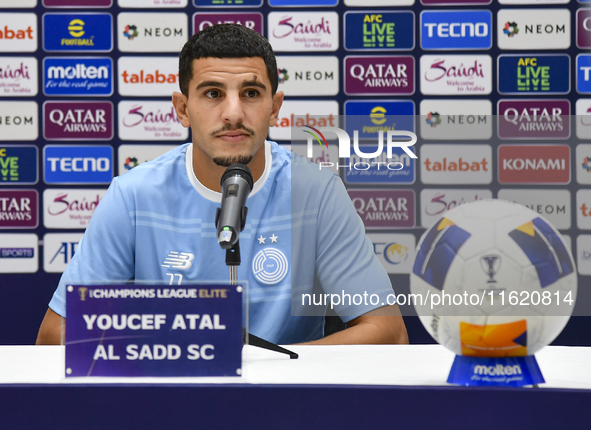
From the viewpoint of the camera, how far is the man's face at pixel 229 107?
120cm

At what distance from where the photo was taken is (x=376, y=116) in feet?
7.47

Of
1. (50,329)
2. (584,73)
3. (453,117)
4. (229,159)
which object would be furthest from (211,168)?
(584,73)

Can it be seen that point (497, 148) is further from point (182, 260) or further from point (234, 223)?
point (234, 223)

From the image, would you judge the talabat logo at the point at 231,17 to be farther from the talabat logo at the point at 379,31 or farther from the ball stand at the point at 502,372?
the ball stand at the point at 502,372

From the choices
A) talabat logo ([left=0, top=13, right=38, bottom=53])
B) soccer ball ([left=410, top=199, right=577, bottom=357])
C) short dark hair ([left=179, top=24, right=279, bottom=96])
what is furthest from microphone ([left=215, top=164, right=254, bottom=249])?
talabat logo ([left=0, top=13, right=38, bottom=53])

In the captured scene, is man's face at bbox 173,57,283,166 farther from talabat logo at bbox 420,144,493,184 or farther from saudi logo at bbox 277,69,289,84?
talabat logo at bbox 420,144,493,184

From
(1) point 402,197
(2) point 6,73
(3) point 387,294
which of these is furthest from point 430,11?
(2) point 6,73

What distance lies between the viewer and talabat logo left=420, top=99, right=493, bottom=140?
226 centimetres

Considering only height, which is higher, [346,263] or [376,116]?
[376,116]

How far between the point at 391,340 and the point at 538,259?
2.21 feet

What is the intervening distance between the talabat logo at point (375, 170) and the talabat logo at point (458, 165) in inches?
2.8

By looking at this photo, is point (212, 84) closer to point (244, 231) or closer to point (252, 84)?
point (252, 84)

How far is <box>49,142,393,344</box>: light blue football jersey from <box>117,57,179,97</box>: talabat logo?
1082 mm

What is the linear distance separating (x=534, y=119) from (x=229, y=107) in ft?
4.93
